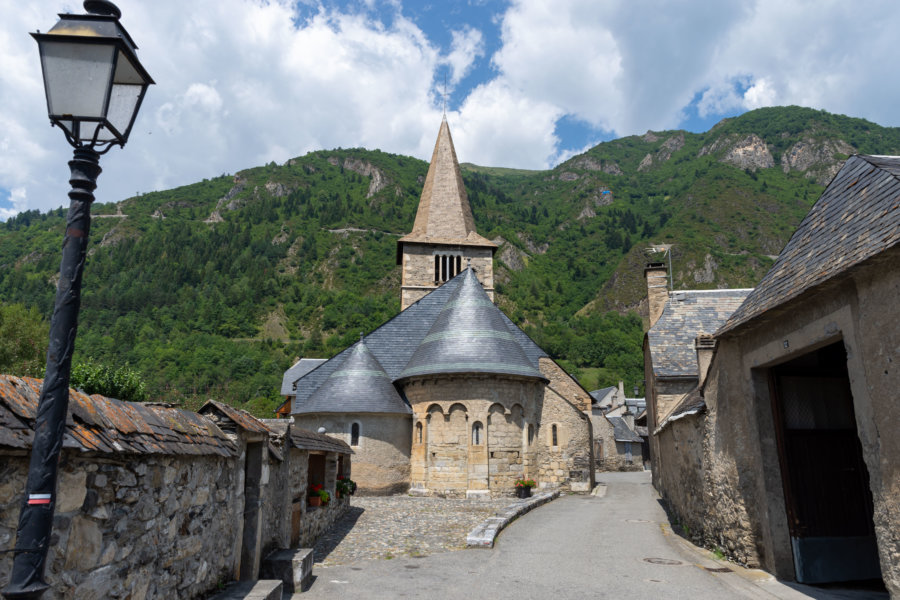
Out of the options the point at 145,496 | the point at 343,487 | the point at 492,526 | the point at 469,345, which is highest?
the point at 469,345

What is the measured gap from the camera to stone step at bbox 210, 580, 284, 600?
5976 mm

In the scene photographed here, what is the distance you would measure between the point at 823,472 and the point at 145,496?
9267 mm

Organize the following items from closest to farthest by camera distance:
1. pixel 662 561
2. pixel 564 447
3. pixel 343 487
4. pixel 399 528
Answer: pixel 662 561, pixel 399 528, pixel 343 487, pixel 564 447

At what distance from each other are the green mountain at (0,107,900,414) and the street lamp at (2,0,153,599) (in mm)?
58159

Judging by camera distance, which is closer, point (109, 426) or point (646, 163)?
point (109, 426)

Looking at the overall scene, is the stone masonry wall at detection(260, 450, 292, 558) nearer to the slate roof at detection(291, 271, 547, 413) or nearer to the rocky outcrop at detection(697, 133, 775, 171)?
the slate roof at detection(291, 271, 547, 413)

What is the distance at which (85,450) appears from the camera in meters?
3.77

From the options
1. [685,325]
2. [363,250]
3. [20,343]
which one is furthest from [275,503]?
[363,250]

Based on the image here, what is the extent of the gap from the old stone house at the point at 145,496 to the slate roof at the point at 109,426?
0.04ft

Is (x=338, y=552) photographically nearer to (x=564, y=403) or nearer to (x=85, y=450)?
(x=85, y=450)

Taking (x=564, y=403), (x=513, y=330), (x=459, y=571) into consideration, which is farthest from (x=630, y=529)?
(x=513, y=330)

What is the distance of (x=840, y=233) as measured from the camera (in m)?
7.52

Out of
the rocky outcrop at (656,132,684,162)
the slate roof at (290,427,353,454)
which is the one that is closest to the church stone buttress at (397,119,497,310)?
the slate roof at (290,427,353,454)

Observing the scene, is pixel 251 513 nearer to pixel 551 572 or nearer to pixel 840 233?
pixel 551 572
